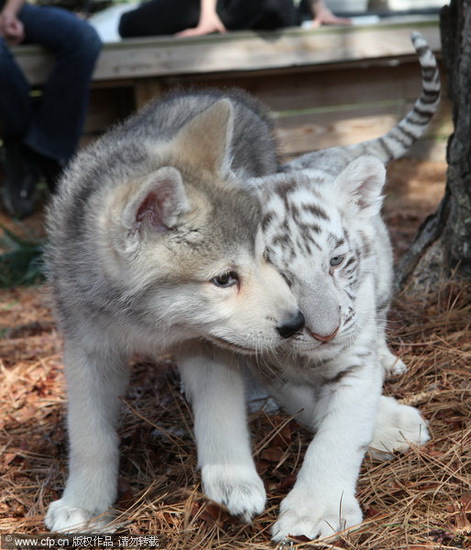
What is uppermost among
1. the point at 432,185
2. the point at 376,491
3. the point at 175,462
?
the point at 376,491

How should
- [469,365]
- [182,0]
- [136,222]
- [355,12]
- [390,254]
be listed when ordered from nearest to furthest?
[136,222]
[469,365]
[390,254]
[182,0]
[355,12]

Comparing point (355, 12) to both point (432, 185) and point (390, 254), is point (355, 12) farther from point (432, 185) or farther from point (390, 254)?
point (390, 254)

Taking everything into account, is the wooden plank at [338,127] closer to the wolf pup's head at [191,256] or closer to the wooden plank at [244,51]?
the wooden plank at [244,51]

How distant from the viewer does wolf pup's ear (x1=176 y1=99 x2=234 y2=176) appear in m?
2.66

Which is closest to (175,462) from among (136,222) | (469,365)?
(136,222)

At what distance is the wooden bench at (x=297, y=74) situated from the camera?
6.68 meters

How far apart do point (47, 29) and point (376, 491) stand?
5.12 metres

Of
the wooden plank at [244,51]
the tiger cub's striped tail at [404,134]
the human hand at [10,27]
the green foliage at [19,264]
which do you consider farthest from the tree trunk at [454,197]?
the human hand at [10,27]

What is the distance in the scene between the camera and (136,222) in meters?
2.39

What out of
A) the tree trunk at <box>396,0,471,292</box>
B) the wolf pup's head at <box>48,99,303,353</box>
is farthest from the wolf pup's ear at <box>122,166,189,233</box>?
the tree trunk at <box>396,0,471,292</box>

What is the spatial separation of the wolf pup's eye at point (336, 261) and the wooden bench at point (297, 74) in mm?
3687

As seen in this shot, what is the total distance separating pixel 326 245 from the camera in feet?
8.69

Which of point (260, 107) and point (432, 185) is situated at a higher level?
point (260, 107)

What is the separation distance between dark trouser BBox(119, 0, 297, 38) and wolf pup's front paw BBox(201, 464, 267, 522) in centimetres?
515
